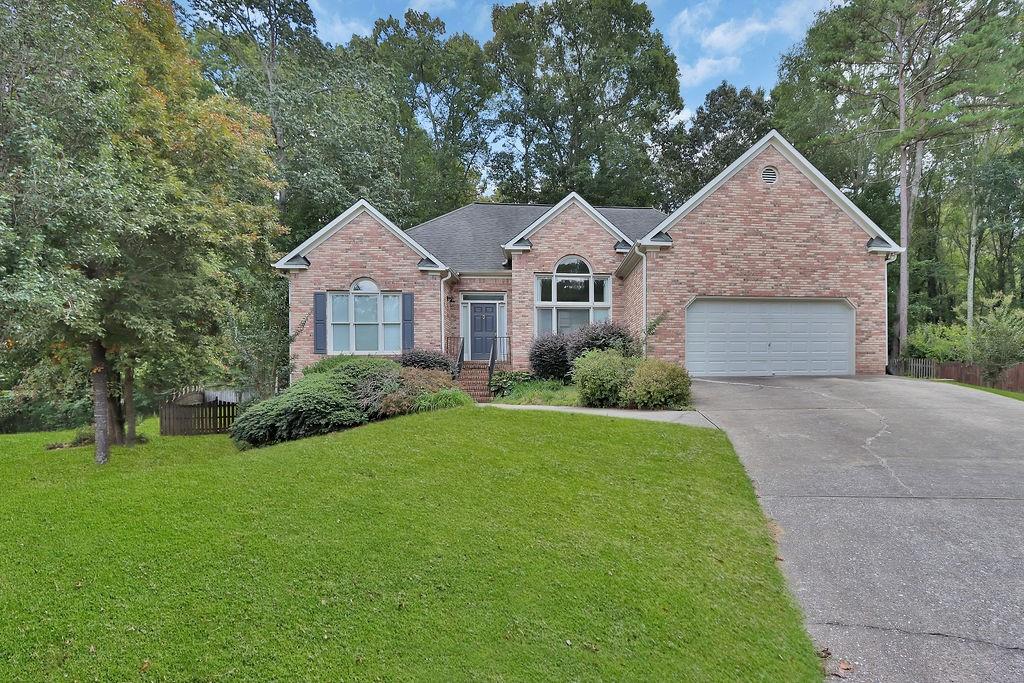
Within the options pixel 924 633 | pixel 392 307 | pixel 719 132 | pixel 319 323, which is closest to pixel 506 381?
pixel 392 307

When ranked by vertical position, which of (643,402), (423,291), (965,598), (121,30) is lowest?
(965,598)

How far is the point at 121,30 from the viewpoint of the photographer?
329 inches

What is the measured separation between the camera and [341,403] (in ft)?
27.1

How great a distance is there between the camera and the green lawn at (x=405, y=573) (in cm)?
272

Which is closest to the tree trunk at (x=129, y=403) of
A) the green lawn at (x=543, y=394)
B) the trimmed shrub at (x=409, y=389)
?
the trimmed shrub at (x=409, y=389)

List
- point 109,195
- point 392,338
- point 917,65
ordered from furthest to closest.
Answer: point 917,65, point 392,338, point 109,195

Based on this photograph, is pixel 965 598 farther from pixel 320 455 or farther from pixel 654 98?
pixel 654 98

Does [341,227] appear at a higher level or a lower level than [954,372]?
higher

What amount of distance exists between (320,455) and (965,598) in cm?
659

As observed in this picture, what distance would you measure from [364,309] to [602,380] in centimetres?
794

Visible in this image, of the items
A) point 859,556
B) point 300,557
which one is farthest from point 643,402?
point 300,557

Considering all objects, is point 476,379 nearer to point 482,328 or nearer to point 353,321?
point 482,328

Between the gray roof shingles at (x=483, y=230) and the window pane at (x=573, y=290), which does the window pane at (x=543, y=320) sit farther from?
the gray roof shingles at (x=483, y=230)

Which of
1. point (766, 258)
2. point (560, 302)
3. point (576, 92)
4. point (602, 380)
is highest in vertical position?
point (576, 92)
